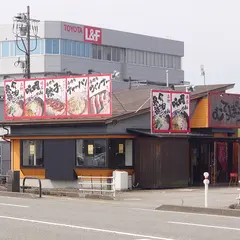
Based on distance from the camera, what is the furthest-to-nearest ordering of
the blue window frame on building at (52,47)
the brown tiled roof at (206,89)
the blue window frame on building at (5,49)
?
the blue window frame on building at (5,49), the blue window frame on building at (52,47), the brown tiled roof at (206,89)

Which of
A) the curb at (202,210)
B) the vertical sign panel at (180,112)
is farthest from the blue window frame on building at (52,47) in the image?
the curb at (202,210)

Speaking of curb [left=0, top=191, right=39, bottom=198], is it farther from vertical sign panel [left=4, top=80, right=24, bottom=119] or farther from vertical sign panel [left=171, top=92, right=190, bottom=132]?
vertical sign panel [left=171, top=92, right=190, bottom=132]

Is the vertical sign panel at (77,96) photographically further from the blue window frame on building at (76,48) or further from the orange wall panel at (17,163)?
the blue window frame on building at (76,48)

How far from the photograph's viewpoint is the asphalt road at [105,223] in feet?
48.4

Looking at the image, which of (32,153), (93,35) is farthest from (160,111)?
(93,35)

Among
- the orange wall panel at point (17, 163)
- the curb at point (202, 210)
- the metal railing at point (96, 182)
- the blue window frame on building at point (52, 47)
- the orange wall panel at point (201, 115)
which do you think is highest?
the blue window frame on building at point (52, 47)

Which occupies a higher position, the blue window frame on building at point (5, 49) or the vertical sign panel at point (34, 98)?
the blue window frame on building at point (5, 49)

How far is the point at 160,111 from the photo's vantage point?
30766mm

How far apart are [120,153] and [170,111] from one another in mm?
3048

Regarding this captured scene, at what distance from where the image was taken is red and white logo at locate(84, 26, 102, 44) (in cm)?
9150

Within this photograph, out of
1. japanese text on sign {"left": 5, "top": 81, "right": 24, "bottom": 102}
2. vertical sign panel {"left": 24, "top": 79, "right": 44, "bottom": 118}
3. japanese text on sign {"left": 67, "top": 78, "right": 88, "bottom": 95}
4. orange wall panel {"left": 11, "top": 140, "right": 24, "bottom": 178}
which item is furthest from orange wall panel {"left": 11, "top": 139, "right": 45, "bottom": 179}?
japanese text on sign {"left": 67, "top": 78, "right": 88, "bottom": 95}

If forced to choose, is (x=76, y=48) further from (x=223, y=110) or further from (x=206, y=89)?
(x=223, y=110)

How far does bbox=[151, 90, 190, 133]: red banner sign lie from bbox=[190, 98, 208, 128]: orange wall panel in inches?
58.2

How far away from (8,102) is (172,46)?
73.8 meters
